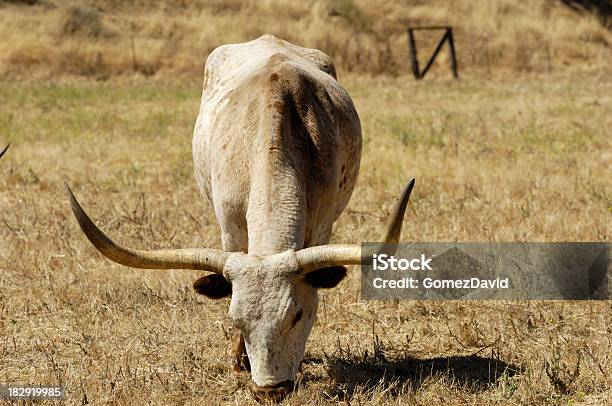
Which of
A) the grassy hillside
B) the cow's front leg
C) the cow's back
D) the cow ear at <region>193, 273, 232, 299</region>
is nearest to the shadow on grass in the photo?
the cow's front leg

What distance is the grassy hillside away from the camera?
2438 centimetres

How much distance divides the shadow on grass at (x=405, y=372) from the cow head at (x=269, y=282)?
29.2 inches

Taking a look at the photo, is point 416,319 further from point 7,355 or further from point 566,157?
point 566,157

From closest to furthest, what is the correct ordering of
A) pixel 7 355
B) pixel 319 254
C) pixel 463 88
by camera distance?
1. pixel 319 254
2. pixel 7 355
3. pixel 463 88

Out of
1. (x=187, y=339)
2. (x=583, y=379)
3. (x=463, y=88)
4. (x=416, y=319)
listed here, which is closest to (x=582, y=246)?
(x=416, y=319)

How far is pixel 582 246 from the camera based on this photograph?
742 centimetres

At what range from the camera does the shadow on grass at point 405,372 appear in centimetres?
499

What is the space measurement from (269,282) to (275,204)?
0.55 metres

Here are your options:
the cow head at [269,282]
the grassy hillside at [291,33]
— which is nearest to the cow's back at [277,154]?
the cow head at [269,282]

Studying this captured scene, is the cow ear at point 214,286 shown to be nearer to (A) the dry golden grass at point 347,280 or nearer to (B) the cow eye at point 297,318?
(B) the cow eye at point 297,318

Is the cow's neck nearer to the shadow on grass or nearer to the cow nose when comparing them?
the cow nose

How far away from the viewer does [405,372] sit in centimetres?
535

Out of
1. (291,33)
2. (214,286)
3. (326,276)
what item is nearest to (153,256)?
(214,286)

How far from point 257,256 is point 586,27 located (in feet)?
94.2
